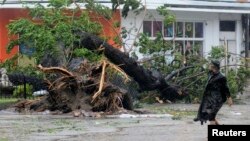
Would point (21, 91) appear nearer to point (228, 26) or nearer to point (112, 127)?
point (112, 127)

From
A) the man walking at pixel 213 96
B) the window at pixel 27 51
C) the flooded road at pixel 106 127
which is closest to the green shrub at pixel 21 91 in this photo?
the window at pixel 27 51

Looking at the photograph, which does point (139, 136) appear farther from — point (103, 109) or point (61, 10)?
point (61, 10)

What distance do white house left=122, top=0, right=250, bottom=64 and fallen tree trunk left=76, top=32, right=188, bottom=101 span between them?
10.3m

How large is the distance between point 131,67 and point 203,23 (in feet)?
50.5

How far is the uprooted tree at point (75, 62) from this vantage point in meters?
17.6

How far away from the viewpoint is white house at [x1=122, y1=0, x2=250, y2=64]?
31.7 m

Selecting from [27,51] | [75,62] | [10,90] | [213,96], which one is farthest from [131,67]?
[213,96]

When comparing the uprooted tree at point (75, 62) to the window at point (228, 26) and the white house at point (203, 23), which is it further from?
the window at point (228, 26)

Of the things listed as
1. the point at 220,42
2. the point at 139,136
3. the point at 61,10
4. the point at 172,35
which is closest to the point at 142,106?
the point at 61,10

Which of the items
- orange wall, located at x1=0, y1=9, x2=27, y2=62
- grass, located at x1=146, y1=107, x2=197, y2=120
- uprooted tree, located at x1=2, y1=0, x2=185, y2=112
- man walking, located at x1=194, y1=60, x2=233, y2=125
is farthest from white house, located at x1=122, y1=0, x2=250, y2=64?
man walking, located at x1=194, y1=60, x2=233, y2=125

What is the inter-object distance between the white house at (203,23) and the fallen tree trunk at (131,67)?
1028 centimetres

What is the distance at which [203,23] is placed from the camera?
34094mm

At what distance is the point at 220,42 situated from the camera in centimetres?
3456

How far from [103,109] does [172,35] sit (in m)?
15.8
